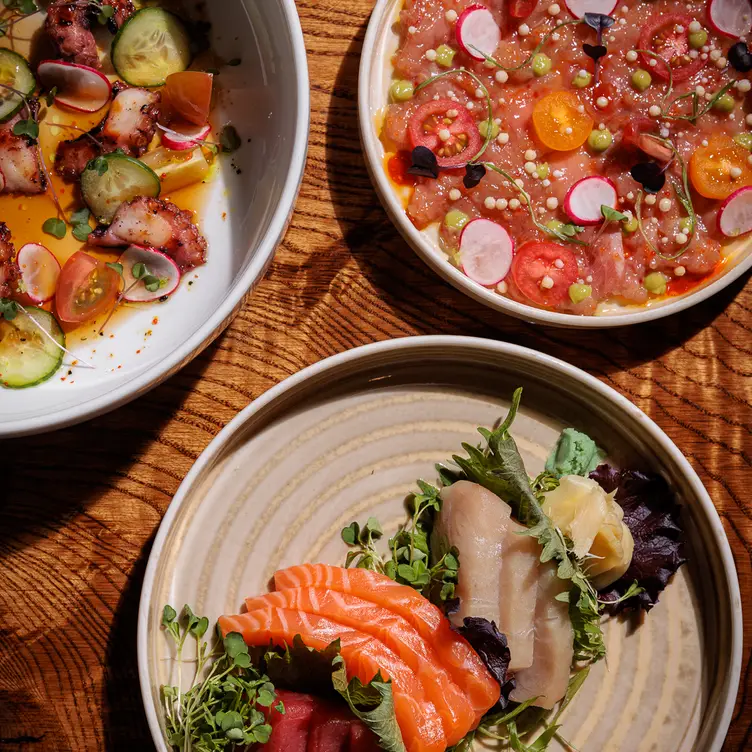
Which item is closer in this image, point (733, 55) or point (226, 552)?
point (226, 552)

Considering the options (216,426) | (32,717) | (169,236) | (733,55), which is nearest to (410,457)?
(216,426)

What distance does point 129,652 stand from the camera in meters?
2.05

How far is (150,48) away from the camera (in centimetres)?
210

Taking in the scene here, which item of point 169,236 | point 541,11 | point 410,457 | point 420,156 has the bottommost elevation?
point 410,457

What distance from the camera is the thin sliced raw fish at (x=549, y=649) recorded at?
1.94 meters

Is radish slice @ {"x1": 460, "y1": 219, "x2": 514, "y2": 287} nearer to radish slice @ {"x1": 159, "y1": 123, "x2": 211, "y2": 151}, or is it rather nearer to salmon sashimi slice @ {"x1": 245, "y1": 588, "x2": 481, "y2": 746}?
radish slice @ {"x1": 159, "y1": 123, "x2": 211, "y2": 151}

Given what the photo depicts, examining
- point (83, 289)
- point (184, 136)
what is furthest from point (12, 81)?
point (83, 289)

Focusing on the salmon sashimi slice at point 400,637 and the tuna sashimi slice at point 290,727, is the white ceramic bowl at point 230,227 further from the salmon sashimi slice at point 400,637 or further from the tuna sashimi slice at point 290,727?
the tuna sashimi slice at point 290,727

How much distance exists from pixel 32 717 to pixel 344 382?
3.87ft

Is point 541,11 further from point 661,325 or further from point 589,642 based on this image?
point 589,642

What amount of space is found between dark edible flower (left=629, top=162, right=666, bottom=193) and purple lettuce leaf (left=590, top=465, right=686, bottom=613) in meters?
0.79

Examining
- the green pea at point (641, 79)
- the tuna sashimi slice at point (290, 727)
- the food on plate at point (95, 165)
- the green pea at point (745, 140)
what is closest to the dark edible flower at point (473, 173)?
the green pea at point (641, 79)

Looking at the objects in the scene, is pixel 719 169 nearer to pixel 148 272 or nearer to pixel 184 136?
pixel 184 136

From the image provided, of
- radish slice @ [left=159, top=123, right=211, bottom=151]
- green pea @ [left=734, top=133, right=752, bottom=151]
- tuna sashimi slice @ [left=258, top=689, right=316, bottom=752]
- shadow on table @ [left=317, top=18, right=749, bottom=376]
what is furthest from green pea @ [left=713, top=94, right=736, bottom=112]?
tuna sashimi slice @ [left=258, top=689, right=316, bottom=752]
